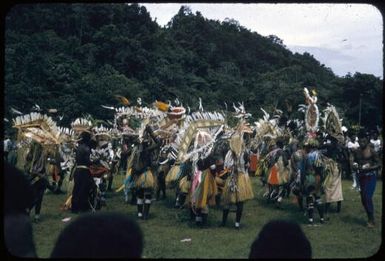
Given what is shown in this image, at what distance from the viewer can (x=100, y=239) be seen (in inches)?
82.0

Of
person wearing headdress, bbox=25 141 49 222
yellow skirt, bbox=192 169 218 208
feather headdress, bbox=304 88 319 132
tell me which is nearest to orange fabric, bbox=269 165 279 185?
feather headdress, bbox=304 88 319 132

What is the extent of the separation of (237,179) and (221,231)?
974 mm

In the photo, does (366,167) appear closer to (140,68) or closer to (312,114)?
(312,114)

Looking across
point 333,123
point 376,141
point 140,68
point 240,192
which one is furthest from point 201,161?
point 140,68


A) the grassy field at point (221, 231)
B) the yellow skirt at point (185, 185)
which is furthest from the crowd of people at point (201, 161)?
the grassy field at point (221, 231)

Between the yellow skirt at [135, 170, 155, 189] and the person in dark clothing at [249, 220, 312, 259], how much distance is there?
6813 mm

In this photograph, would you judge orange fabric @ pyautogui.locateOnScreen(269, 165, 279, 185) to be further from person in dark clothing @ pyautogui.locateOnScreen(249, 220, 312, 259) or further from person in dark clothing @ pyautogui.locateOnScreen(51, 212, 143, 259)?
person in dark clothing @ pyautogui.locateOnScreen(51, 212, 143, 259)

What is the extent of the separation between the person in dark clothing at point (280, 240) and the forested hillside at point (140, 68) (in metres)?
13.9

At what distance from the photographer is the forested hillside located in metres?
21.9

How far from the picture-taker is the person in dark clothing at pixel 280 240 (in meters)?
2.25

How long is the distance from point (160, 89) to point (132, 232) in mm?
26338

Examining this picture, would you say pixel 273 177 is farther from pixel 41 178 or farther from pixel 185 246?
pixel 41 178

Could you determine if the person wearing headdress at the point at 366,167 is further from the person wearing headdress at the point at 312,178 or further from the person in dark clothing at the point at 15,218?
the person in dark clothing at the point at 15,218

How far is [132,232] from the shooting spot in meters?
2.11
